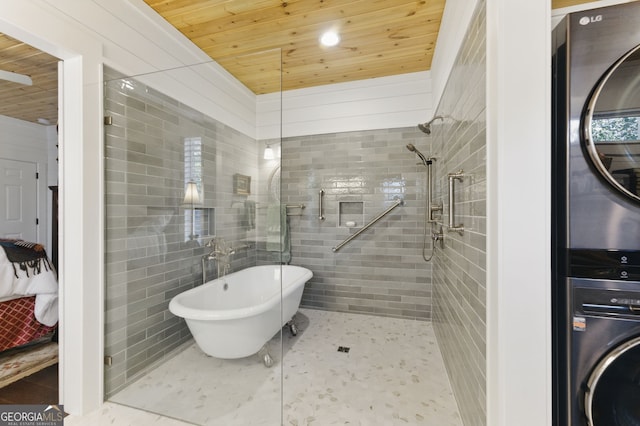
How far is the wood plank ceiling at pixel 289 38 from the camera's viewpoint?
1.79m

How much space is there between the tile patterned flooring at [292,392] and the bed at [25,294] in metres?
1.28

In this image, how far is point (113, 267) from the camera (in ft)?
5.44

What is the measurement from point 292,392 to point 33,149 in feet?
15.7

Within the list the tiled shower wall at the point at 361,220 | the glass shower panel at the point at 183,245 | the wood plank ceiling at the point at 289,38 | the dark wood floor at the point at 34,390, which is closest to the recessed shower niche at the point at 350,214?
the tiled shower wall at the point at 361,220

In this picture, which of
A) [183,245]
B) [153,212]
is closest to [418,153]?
[183,245]

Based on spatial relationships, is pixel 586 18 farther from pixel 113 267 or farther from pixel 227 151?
pixel 113 267

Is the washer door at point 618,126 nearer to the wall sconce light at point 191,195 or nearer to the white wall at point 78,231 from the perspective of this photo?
the wall sconce light at point 191,195

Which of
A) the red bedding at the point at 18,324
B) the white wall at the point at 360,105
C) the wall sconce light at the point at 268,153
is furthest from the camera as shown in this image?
the white wall at the point at 360,105

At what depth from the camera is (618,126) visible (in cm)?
86

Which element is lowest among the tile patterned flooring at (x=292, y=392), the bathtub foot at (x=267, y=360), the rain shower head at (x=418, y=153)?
the tile patterned flooring at (x=292, y=392)

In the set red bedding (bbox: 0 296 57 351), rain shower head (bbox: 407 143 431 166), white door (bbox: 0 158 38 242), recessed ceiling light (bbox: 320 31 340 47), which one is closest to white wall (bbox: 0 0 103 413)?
red bedding (bbox: 0 296 57 351)

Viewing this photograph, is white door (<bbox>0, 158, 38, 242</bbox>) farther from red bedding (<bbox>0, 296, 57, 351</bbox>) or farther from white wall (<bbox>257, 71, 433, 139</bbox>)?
white wall (<bbox>257, 71, 433, 139</bbox>)

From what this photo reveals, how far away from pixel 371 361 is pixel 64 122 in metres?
2.61

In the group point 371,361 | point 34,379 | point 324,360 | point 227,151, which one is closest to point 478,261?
point 371,361
